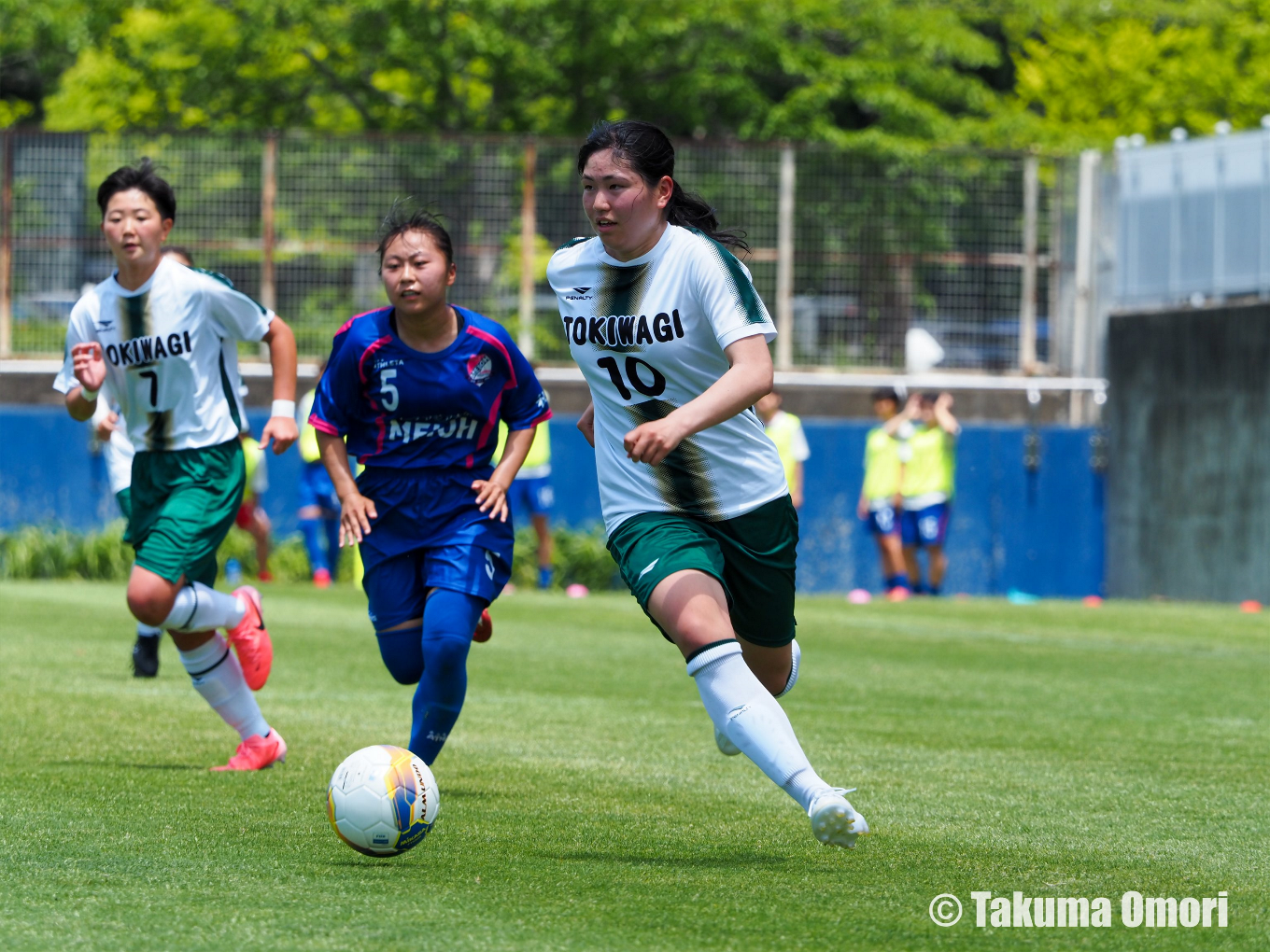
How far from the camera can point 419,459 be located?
6.77 metres

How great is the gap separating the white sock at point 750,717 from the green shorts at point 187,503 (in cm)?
284

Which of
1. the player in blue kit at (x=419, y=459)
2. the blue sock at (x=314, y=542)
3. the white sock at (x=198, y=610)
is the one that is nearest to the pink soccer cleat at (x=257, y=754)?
the white sock at (x=198, y=610)

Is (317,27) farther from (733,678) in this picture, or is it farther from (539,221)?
(733,678)

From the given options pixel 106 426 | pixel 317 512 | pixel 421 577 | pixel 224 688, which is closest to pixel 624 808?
pixel 421 577

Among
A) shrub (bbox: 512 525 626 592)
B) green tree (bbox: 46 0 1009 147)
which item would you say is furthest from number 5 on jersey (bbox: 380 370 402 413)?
green tree (bbox: 46 0 1009 147)

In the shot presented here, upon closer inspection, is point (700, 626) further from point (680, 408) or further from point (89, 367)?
point (89, 367)

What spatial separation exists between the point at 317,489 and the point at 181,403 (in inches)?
474

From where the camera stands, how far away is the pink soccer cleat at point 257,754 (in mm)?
7355

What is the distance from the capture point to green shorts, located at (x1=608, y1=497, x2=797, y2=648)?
5.61 metres

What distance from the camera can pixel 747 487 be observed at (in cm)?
580

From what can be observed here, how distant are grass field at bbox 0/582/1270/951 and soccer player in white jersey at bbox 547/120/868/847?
664 mm

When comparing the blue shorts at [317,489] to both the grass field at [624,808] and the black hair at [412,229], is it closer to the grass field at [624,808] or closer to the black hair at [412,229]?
the grass field at [624,808]

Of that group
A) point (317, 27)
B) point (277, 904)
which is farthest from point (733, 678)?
point (317, 27)

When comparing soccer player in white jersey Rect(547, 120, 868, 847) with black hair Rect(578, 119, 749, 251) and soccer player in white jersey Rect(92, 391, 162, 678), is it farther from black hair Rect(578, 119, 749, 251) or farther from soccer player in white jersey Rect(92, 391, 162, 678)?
soccer player in white jersey Rect(92, 391, 162, 678)
